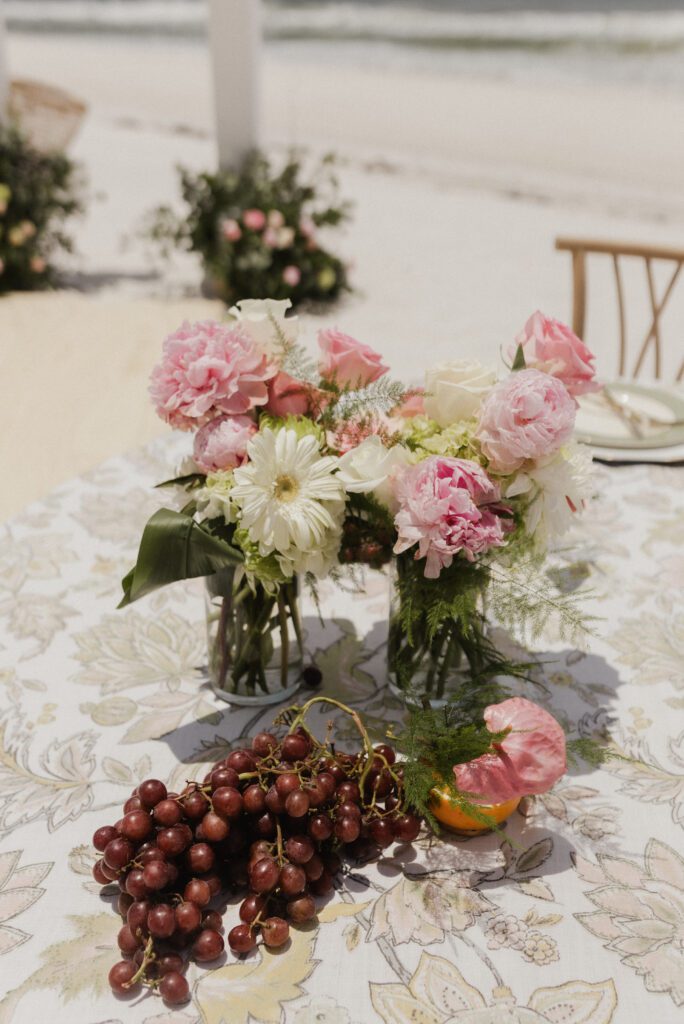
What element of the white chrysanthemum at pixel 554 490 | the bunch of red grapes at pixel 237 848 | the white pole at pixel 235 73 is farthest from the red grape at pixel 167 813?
the white pole at pixel 235 73

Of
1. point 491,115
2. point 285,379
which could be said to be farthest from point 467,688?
point 491,115

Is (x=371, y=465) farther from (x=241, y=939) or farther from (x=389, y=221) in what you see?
(x=389, y=221)

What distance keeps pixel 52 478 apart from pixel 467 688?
5.93 ft

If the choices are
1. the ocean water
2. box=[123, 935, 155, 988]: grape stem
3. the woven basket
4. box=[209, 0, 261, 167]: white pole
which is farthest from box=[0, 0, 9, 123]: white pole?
the ocean water

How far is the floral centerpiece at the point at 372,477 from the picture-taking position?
0.89 meters

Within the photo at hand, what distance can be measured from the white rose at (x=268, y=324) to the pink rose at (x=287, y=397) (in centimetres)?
3

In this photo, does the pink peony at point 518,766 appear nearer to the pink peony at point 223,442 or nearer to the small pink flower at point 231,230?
the pink peony at point 223,442

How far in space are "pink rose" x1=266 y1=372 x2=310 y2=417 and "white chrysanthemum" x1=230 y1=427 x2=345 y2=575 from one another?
0.24 ft

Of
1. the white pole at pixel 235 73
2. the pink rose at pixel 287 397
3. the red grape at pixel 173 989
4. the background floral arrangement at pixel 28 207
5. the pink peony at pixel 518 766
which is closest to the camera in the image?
the red grape at pixel 173 989

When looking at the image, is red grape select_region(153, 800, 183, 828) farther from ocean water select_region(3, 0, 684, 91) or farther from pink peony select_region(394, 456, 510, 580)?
ocean water select_region(3, 0, 684, 91)

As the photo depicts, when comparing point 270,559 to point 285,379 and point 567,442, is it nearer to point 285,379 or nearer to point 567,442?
point 285,379

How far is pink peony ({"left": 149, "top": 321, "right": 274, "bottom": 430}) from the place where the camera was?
942mm

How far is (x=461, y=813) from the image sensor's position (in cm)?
89

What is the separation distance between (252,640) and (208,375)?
0.31 m
